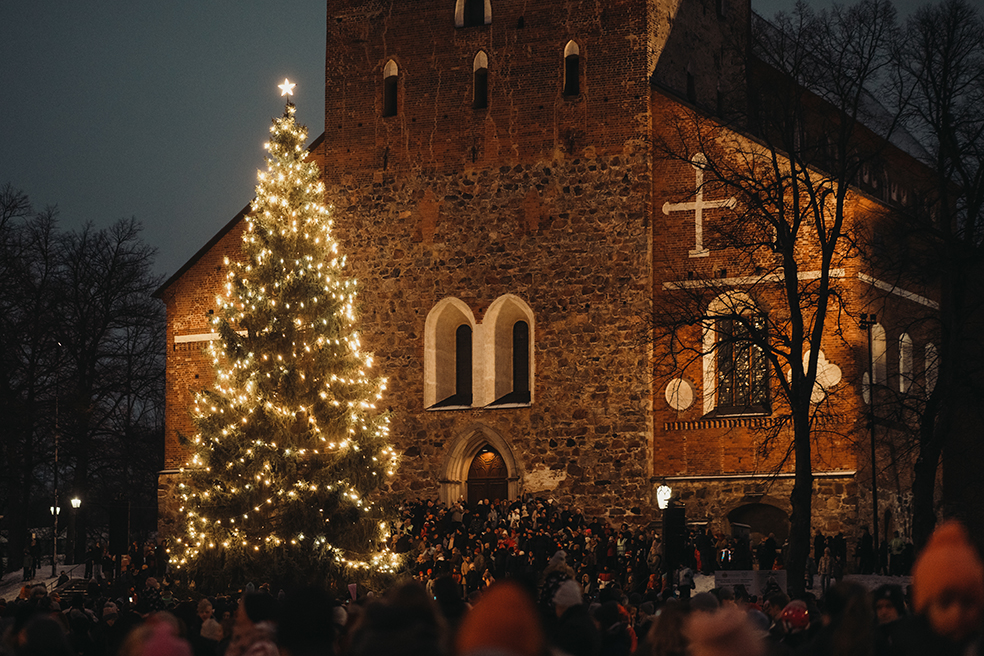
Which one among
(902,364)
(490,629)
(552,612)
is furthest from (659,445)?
(490,629)

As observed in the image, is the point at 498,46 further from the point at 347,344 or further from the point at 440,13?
the point at 347,344

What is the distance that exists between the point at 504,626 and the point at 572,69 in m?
29.9

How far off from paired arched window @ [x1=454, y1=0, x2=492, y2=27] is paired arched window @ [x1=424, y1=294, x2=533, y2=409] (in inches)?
269

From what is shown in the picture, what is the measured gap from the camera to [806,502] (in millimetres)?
26109

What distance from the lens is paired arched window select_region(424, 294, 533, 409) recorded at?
33.5 meters

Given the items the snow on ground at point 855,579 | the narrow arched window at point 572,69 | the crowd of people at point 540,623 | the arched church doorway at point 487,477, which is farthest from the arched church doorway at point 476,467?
the crowd of people at point 540,623

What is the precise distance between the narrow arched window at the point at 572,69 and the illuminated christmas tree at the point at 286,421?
8.79 metres

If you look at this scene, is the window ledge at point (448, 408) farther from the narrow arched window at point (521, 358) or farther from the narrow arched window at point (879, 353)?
the narrow arched window at point (879, 353)

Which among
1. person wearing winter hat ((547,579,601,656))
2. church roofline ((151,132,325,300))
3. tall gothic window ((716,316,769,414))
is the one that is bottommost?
person wearing winter hat ((547,579,601,656))

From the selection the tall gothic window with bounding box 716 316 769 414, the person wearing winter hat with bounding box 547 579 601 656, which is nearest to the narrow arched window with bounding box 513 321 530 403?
the tall gothic window with bounding box 716 316 769 414

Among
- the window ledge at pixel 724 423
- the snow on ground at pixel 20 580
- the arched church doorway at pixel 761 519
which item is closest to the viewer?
the arched church doorway at pixel 761 519

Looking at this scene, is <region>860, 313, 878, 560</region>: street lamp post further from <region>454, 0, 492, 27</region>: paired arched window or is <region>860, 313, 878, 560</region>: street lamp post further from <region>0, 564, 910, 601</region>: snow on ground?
<region>454, 0, 492, 27</region>: paired arched window

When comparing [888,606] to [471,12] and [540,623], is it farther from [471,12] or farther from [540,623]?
[471,12]

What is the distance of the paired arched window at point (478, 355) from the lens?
33531 millimetres
